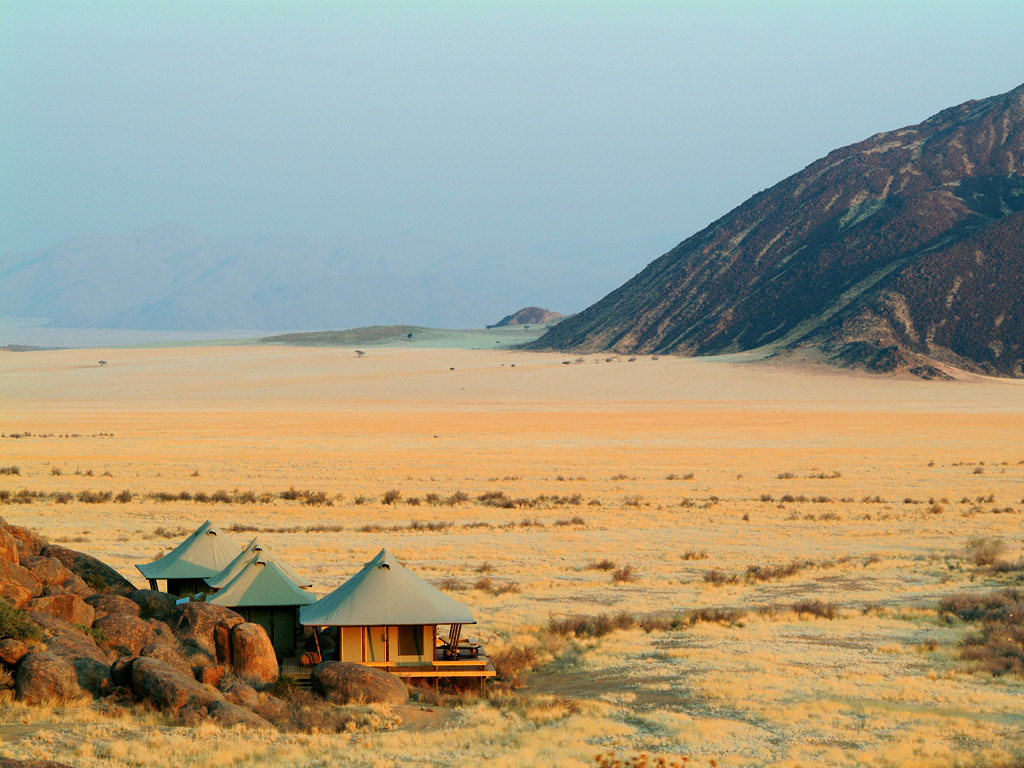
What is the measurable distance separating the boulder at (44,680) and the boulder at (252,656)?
2142 millimetres

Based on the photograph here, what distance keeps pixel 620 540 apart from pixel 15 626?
61.6ft

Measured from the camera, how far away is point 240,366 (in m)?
127

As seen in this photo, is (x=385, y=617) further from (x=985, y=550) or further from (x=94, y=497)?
(x=94, y=497)

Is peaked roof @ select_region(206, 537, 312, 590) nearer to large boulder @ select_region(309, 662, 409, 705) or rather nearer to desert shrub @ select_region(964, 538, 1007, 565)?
large boulder @ select_region(309, 662, 409, 705)

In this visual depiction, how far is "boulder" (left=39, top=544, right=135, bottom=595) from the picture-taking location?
17531mm

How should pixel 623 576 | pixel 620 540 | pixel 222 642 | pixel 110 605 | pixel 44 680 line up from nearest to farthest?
pixel 44 680
pixel 222 642
pixel 110 605
pixel 623 576
pixel 620 540

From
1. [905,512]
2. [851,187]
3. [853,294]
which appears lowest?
[905,512]

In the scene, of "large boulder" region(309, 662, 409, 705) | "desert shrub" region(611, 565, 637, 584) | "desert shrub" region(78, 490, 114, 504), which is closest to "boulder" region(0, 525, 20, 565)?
"large boulder" region(309, 662, 409, 705)

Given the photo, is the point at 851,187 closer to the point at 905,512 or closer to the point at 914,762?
the point at 905,512

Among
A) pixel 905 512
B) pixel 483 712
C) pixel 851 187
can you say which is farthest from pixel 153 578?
pixel 851 187

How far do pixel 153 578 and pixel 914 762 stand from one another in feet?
41.2

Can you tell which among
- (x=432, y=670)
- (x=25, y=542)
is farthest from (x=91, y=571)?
(x=432, y=670)

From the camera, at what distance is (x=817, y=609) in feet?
68.2

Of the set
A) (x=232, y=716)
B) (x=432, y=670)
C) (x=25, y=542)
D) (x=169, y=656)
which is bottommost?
(x=432, y=670)
